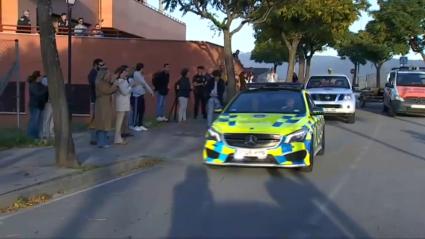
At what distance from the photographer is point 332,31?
36.9m

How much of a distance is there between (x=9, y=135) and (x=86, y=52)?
1164 cm

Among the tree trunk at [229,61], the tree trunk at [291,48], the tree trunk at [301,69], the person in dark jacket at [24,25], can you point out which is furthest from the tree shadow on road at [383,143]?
the tree trunk at [301,69]

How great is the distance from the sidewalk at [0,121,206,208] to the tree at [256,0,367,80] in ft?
47.2

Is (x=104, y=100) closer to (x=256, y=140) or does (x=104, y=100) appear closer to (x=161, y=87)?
(x=256, y=140)

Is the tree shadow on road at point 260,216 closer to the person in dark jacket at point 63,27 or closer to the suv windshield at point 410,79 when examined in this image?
the suv windshield at point 410,79

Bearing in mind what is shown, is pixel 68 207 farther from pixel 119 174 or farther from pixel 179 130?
pixel 179 130

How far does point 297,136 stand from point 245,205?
2.50 meters

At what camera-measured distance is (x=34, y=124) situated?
15.5m

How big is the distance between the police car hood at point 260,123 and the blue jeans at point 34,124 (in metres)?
5.71

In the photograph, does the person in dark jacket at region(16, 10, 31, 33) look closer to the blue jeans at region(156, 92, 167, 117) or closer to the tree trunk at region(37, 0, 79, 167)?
the blue jeans at region(156, 92, 167, 117)

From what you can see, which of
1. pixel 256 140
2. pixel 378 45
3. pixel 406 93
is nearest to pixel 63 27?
pixel 406 93

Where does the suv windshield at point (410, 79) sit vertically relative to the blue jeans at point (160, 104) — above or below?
above

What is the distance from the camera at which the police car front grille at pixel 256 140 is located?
34.7 ft

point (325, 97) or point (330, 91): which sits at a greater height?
point (330, 91)
